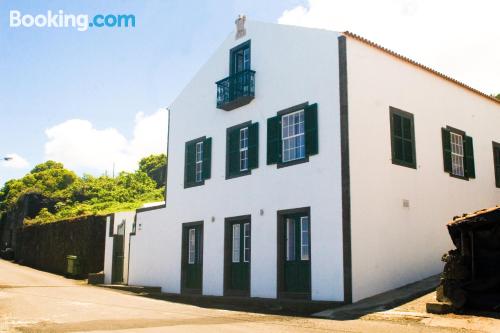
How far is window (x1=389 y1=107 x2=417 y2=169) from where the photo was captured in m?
15.8

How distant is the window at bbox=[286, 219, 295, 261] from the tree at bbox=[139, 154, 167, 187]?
37.6 m

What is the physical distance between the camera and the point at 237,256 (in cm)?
1775

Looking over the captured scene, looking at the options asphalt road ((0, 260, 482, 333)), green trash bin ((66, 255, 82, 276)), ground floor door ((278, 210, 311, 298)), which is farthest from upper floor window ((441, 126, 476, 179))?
green trash bin ((66, 255, 82, 276))

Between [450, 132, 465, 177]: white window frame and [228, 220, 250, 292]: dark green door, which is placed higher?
[450, 132, 465, 177]: white window frame

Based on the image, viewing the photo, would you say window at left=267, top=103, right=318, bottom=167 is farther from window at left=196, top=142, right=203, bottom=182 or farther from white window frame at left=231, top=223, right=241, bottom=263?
window at left=196, top=142, right=203, bottom=182

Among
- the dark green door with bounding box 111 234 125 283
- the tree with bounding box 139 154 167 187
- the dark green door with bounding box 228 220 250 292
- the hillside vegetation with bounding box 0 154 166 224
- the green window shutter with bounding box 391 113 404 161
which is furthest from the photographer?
the tree with bounding box 139 154 167 187

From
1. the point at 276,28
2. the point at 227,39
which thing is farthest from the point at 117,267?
the point at 276,28

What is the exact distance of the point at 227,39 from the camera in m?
20.0

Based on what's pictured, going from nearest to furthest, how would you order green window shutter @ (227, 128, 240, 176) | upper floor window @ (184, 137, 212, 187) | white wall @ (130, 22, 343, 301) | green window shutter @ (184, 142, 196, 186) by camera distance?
1. white wall @ (130, 22, 343, 301)
2. green window shutter @ (227, 128, 240, 176)
3. upper floor window @ (184, 137, 212, 187)
4. green window shutter @ (184, 142, 196, 186)

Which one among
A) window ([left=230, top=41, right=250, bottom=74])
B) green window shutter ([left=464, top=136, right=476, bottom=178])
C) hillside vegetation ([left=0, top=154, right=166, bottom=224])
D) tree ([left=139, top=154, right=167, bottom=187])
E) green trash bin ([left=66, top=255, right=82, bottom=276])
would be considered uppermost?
tree ([left=139, top=154, right=167, bottom=187])

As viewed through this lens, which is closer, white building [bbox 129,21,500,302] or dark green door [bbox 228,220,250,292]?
white building [bbox 129,21,500,302]

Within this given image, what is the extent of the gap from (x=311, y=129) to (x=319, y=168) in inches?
48.4

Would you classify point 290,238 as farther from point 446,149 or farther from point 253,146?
point 446,149

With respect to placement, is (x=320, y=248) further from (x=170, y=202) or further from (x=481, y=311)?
(x=170, y=202)
